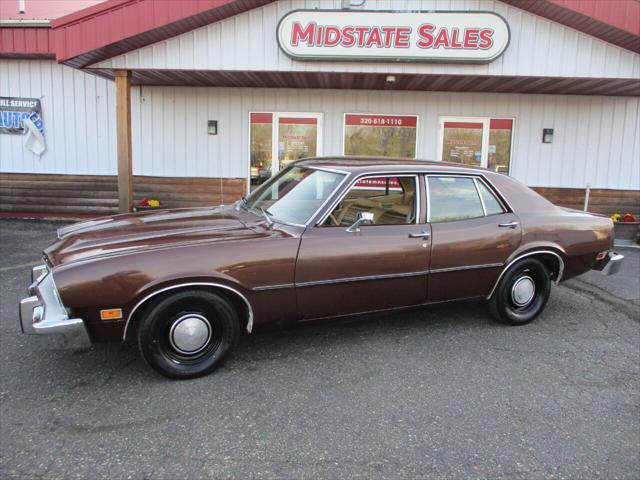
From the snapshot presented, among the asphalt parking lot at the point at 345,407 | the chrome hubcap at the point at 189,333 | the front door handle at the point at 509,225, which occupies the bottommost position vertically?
the asphalt parking lot at the point at 345,407

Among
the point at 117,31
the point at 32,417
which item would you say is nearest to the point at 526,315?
the point at 32,417

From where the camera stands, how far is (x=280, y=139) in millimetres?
10031

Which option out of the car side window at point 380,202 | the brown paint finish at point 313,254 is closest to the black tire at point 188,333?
the brown paint finish at point 313,254

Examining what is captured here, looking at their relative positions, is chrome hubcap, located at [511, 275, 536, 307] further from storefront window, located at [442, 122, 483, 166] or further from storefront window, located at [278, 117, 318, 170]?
storefront window, located at [278, 117, 318, 170]

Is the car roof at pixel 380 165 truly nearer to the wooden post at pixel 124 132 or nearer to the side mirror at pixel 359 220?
the side mirror at pixel 359 220

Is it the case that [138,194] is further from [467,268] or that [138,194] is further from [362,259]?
[467,268]

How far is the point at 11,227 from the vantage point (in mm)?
9305

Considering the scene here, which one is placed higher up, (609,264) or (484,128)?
(484,128)

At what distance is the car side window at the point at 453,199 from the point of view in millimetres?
4336

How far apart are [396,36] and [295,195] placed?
4.24 m

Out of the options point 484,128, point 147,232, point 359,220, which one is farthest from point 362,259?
point 484,128

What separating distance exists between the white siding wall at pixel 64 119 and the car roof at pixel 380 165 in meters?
6.74

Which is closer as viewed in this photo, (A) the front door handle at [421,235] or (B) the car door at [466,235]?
(A) the front door handle at [421,235]

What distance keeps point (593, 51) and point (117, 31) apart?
22.5ft
